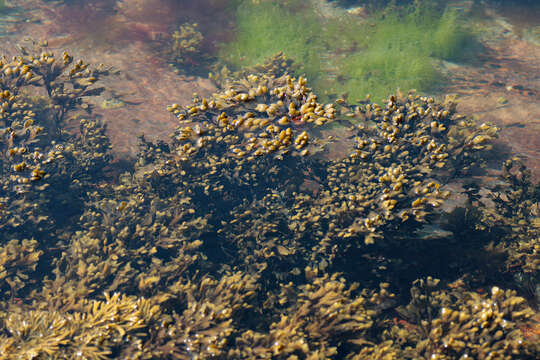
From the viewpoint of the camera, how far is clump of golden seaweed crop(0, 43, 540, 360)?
3729 millimetres

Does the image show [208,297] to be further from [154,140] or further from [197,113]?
[154,140]

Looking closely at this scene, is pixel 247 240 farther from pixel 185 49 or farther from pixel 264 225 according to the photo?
pixel 185 49

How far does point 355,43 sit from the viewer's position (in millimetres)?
11555

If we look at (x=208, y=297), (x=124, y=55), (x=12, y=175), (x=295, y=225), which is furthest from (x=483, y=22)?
(x=12, y=175)

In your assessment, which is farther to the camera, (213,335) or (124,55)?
(124,55)

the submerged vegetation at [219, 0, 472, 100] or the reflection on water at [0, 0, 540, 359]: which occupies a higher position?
the submerged vegetation at [219, 0, 472, 100]

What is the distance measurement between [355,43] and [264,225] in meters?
8.72

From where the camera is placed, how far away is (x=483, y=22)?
11.9 meters

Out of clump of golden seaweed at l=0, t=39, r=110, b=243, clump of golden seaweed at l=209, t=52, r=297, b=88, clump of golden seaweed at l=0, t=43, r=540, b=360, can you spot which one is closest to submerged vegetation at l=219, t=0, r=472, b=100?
clump of golden seaweed at l=209, t=52, r=297, b=88

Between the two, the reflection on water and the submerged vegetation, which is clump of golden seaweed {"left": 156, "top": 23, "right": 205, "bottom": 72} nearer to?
the submerged vegetation

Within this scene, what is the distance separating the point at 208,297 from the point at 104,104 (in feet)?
22.8

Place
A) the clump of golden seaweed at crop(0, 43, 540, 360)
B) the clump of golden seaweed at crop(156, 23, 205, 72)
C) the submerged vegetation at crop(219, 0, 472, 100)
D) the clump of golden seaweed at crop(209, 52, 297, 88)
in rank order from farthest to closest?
the clump of golden seaweed at crop(156, 23, 205, 72) < the submerged vegetation at crop(219, 0, 472, 100) < the clump of golden seaweed at crop(209, 52, 297, 88) < the clump of golden seaweed at crop(0, 43, 540, 360)

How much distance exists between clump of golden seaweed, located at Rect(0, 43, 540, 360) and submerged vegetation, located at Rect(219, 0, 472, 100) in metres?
3.37

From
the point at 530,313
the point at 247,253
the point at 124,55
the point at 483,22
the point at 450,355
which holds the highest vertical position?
the point at 483,22
